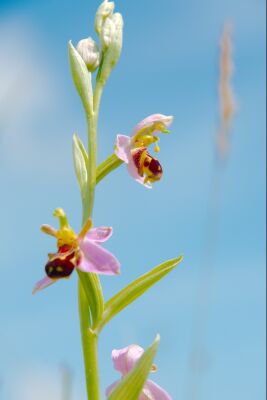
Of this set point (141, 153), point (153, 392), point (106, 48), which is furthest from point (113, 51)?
point (153, 392)

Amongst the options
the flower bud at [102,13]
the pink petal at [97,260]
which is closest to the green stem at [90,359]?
the pink petal at [97,260]

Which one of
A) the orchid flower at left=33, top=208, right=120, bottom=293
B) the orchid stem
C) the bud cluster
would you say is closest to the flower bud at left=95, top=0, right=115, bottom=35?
the bud cluster

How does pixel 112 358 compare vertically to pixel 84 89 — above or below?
below

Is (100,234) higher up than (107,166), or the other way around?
(107,166)

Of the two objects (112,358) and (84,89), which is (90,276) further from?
(84,89)

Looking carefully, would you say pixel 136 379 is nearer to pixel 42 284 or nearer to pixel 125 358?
pixel 125 358

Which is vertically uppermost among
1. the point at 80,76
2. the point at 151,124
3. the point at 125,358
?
the point at 80,76

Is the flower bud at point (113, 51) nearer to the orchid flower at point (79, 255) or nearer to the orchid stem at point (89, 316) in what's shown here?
the orchid stem at point (89, 316)

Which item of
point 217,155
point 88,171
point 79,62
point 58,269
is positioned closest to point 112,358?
point 58,269
